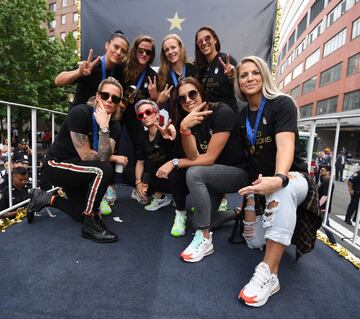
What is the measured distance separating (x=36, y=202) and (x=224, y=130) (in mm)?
1928

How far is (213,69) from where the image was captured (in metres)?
→ 2.89

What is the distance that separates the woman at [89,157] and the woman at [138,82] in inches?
25.2

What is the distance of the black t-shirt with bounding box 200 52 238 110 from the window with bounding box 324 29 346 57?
30812mm

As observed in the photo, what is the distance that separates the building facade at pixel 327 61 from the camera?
25.1m

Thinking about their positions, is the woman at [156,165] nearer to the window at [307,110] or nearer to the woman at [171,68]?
the woman at [171,68]

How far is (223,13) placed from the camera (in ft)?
13.2

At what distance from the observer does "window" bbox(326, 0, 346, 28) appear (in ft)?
88.0

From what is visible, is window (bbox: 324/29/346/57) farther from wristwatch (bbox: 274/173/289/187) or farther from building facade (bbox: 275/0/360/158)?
wristwatch (bbox: 274/173/289/187)

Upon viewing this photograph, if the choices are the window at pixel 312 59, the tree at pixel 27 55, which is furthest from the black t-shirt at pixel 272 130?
the window at pixel 312 59

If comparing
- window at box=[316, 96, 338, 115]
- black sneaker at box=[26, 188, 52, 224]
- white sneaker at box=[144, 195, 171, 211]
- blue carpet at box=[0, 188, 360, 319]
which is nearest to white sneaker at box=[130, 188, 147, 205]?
white sneaker at box=[144, 195, 171, 211]

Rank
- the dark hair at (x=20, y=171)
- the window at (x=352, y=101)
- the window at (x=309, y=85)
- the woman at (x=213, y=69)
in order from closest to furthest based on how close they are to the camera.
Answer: the woman at (x=213, y=69)
the dark hair at (x=20, y=171)
the window at (x=352, y=101)
the window at (x=309, y=85)

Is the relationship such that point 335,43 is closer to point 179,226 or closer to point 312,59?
point 312,59

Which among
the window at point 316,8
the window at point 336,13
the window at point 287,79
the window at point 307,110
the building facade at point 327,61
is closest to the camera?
the building facade at point 327,61

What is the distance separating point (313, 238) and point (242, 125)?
98 cm
